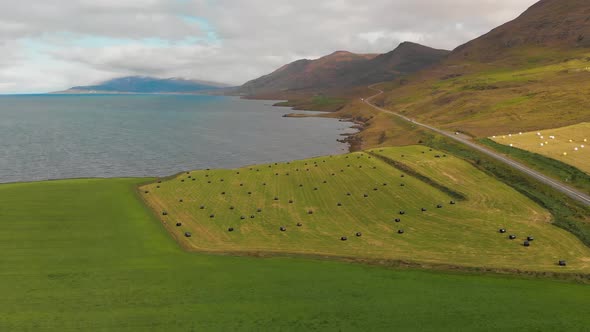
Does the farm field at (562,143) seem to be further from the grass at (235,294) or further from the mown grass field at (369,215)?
the grass at (235,294)

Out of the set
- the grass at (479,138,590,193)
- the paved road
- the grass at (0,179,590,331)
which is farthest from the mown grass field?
the grass at (479,138,590,193)

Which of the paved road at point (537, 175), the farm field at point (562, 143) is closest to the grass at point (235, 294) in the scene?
the paved road at point (537, 175)

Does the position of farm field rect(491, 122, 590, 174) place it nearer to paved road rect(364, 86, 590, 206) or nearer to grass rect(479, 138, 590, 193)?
grass rect(479, 138, 590, 193)

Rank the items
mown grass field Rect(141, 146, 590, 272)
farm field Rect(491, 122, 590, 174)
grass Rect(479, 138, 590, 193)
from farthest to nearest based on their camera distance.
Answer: farm field Rect(491, 122, 590, 174) → grass Rect(479, 138, 590, 193) → mown grass field Rect(141, 146, 590, 272)

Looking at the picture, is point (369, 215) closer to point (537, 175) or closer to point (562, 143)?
point (537, 175)

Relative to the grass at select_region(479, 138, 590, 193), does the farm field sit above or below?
above
